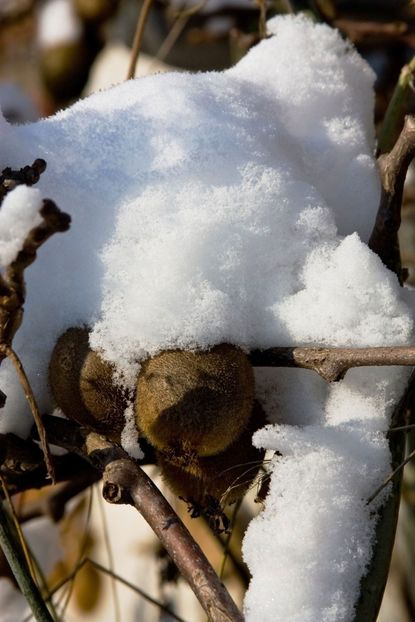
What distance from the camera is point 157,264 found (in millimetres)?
620

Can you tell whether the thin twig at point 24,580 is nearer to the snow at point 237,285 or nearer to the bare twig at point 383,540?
the snow at point 237,285

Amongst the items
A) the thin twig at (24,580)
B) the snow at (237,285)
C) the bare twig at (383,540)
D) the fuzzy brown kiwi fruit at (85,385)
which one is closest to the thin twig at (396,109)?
the snow at (237,285)

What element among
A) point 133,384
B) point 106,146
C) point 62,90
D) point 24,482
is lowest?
point 62,90

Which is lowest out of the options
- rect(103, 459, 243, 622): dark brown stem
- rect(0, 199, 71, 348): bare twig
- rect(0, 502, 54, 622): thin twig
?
rect(0, 502, 54, 622): thin twig

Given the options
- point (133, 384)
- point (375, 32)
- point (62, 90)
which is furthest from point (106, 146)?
point (62, 90)

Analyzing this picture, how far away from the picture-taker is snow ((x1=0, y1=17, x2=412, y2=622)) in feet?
1.91

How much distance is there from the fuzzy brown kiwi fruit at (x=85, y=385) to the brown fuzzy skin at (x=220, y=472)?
0.17 feet

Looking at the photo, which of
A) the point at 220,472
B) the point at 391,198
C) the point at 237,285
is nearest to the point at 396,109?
the point at 391,198

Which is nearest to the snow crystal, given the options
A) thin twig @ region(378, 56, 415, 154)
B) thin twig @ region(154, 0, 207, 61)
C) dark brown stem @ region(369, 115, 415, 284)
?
dark brown stem @ region(369, 115, 415, 284)

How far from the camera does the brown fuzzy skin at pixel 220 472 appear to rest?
62 cm

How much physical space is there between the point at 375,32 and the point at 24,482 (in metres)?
0.86

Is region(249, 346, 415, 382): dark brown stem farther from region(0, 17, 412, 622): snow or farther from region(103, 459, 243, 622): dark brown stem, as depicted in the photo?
region(103, 459, 243, 622): dark brown stem

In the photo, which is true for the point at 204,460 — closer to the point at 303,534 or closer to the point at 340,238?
the point at 303,534

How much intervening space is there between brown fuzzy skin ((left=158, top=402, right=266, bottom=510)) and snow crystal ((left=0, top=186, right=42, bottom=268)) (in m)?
A: 0.21
